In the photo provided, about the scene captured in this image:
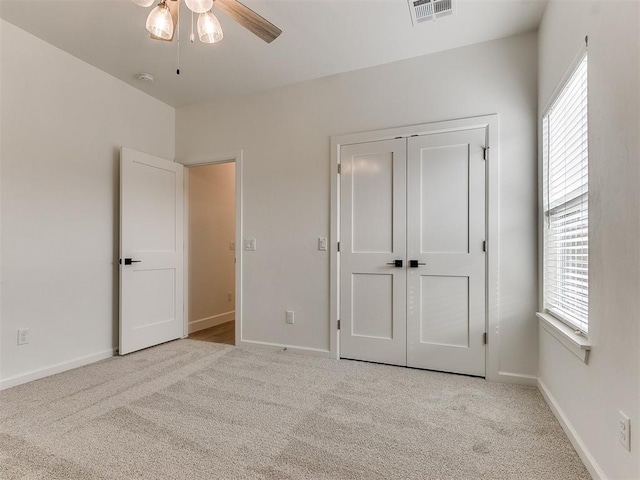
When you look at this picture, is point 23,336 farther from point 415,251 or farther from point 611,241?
point 611,241

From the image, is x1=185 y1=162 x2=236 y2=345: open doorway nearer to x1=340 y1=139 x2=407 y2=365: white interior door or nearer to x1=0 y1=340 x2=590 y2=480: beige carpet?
x1=0 y1=340 x2=590 y2=480: beige carpet

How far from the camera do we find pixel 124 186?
3.31 m

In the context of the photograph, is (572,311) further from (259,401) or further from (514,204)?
(259,401)

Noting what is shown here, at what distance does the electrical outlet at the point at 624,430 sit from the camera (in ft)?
4.15

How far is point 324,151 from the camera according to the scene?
332 cm

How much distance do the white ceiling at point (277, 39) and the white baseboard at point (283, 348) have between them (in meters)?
2.62

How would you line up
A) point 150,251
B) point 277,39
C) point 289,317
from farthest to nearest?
point 150,251 → point 289,317 → point 277,39

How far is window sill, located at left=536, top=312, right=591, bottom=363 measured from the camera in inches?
64.9

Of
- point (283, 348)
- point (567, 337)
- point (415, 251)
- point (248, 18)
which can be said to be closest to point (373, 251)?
point (415, 251)

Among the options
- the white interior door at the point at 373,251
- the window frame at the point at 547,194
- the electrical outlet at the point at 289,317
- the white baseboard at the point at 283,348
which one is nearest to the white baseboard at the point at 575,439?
the window frame at the point at 547,194

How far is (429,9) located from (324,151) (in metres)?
1.39

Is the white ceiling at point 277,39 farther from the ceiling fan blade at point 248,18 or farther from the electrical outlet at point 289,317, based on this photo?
the electrical outlet at point 289,317

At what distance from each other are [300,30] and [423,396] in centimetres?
281

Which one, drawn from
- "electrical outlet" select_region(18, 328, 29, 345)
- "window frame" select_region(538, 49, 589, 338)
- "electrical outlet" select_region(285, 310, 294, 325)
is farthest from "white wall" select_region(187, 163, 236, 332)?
"window frame" select_region(538, 49, 589, 338)
